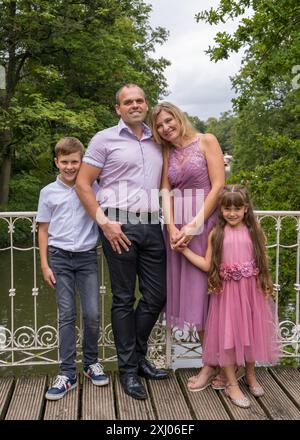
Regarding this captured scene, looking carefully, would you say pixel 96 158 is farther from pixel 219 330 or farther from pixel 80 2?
pixel 80 2

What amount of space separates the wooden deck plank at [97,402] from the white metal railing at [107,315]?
0.43 metres

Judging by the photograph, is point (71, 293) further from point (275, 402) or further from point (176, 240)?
point (275, 402)

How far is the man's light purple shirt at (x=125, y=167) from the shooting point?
125 inches

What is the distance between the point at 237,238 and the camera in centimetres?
328

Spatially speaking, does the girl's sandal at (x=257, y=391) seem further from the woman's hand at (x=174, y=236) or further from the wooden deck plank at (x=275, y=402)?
the woman's hand at (x=174, y=236)

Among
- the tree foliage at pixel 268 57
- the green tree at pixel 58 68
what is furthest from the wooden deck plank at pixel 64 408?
the green tree at pixel 58 68

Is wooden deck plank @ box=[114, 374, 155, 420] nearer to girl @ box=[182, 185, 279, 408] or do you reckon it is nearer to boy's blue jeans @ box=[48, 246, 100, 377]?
boy's blue jeans @ box=[48, 246, 100, 377]

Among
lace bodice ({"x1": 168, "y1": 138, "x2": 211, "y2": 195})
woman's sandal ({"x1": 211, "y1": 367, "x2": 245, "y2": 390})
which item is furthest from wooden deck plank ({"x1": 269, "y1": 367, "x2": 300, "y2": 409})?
lace bodice ({"x1": 168, "y1": 138, "x2": 211, "y2": 195})

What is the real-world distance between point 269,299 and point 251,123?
68.5 ft

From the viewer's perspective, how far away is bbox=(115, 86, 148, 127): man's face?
10.5ft

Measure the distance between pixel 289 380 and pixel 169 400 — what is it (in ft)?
2.93

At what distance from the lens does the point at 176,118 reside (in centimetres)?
325

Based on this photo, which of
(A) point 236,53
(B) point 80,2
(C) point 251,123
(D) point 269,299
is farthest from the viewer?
(C) point 251,123
